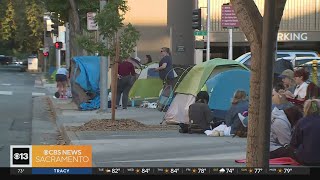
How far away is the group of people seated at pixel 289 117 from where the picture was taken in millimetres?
9109

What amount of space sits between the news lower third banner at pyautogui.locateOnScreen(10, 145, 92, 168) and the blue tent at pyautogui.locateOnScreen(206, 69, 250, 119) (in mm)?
7929

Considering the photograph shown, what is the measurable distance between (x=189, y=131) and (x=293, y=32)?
3260 centimetres

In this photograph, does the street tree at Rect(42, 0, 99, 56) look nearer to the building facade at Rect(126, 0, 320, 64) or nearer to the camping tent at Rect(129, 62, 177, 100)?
the camping tent at Rect(129, 62, 177, 100)

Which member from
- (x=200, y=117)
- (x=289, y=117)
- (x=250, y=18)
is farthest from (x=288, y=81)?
(x=250, y=18)

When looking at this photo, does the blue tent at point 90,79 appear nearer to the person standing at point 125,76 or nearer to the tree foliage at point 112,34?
the person standing at point 125,76

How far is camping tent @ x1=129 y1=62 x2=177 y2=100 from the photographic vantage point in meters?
21.8

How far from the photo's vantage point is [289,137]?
10750mm

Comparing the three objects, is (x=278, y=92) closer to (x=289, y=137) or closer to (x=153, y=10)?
(x=289, y=137)

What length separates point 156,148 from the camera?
454 inches

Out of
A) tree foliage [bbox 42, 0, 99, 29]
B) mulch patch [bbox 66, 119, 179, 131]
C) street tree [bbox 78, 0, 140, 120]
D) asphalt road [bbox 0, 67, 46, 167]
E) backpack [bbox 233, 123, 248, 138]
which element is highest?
tree foliage [bbox 42, 0, 99, 29]

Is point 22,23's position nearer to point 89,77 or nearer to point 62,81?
point 62,81

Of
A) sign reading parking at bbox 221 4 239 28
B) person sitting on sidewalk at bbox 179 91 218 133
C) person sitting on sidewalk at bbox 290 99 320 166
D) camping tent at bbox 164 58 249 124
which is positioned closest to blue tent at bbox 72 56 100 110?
sign reading parking at bbox 221 4 239 28

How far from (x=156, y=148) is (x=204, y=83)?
14.8 feet

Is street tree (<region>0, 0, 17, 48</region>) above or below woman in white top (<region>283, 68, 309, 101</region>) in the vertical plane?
above
